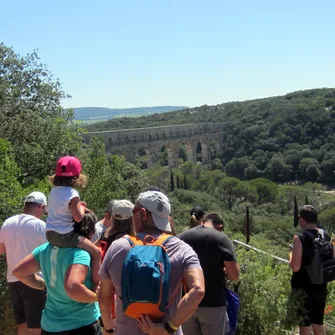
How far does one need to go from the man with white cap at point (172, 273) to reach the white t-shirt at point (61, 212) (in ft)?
1.26

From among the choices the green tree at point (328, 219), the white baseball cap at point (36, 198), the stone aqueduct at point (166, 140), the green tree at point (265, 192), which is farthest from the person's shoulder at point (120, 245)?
the stone aqueduct at point (166, 140)

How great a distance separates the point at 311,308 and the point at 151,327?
222 centimetres

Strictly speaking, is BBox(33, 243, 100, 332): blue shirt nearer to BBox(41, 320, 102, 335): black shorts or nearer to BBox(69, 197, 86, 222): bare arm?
BBox(41, 320, 102, 335): black shorts

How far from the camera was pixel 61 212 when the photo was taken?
269 cm

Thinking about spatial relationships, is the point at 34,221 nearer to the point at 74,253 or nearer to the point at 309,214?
the point at 74,253

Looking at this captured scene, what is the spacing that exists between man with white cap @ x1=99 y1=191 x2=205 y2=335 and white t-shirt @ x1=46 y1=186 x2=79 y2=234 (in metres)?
0.38

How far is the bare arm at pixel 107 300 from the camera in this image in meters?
2.49

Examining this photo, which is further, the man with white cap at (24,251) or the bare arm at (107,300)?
the man with white cap at (24,251)

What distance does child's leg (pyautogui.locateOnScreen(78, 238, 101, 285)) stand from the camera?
2656mm

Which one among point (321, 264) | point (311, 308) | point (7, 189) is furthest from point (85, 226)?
point (7, 189)

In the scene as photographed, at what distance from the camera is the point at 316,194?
45281 mm

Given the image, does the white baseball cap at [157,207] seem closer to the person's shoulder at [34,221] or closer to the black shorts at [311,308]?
the person's shoulder at [34,221]

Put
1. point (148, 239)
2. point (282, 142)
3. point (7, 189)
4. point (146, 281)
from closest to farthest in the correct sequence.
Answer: point (146, 281) < point (148, 239) < point (7, 189) < point (282, 142)

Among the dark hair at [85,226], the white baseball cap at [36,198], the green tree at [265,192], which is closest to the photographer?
the dark hair at [85,226]
